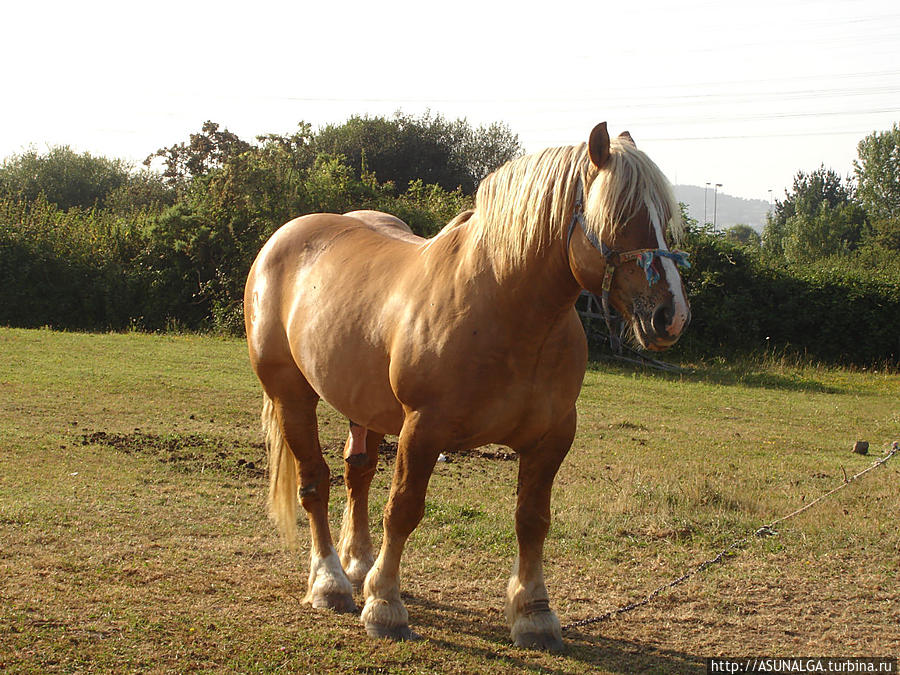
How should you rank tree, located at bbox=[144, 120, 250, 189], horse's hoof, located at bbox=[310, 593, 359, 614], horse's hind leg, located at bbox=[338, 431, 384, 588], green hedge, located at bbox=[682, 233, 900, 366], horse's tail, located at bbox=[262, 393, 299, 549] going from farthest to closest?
tree, located at bbox=[144, 120, 250, 189] < green hedge, located at bbox=[682, 233, 900, 366] < horse's tail, located at bbox=[262, 393, 299, 549] < horse's hind leg, located at bbox=[338, 431, 384, 588] < horse's hoof, located at bbox=[310, 593, 359, 614]

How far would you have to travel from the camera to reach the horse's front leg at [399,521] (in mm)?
3488

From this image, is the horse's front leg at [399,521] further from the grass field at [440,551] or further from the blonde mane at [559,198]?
the blonde mane at [559,198]

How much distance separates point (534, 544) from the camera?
3.85 m

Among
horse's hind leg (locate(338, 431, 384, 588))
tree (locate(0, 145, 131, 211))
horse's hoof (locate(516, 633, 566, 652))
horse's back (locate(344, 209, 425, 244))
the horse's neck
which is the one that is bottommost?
horse's hoof (locate(516, 633, 566, 652))

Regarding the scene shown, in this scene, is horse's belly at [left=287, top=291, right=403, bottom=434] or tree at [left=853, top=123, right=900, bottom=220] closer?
horse's belly at [left=287, top=291, right=403, bottom=434]

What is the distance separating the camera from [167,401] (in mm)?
10102

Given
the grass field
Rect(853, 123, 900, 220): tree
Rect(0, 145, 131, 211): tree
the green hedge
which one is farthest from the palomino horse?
Rect(853, 123, 900, 220): tree

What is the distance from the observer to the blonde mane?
2932 millimetres

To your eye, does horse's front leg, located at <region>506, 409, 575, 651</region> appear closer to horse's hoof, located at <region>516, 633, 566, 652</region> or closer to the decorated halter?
horse's hoof, located at <region>516, 633, 566, 652</region>

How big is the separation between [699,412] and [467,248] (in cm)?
919

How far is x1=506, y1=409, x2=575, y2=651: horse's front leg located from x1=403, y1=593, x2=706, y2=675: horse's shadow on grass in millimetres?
90

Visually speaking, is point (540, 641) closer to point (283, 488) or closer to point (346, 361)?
point (346, 361)

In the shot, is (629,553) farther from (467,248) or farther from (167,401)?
(167,401)

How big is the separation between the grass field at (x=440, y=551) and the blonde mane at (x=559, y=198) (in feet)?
6.26
